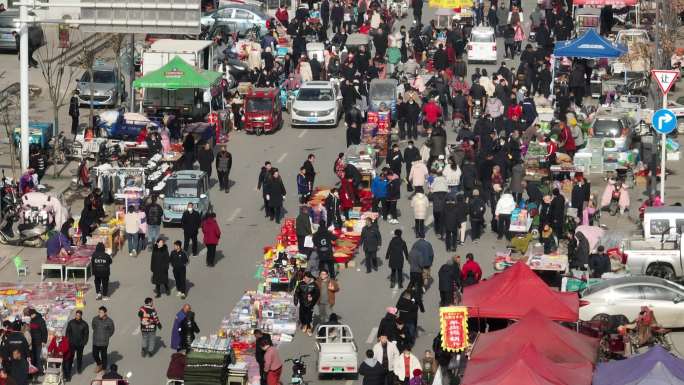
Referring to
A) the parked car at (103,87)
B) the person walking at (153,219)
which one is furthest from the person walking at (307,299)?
the parked car at (103,87)

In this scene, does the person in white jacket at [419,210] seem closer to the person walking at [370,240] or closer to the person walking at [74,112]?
the person walking at [370,240]

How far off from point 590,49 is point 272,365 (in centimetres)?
2770

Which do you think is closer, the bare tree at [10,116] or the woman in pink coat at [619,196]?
the woman in pink coat at [619,196]

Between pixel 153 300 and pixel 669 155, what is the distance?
18.0m

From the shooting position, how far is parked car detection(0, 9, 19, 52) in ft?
214

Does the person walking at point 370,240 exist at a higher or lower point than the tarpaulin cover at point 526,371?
higher

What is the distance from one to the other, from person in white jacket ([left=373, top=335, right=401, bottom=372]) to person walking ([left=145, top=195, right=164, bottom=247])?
10.3 metres

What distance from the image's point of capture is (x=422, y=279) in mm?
39750

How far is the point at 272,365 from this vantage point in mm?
33781

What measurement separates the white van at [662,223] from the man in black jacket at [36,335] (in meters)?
14.1

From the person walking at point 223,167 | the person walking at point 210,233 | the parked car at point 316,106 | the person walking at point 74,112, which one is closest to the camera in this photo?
the person walking at point 210,233

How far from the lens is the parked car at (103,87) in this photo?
57.8 m

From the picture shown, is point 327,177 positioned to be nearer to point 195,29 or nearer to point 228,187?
point 228,187

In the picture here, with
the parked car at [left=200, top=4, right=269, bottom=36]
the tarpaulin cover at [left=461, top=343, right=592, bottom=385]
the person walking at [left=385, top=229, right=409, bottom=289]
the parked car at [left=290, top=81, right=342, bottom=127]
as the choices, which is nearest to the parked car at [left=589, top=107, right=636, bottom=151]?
the parked car at [left=290, top=81, right=342, bottom=127]
